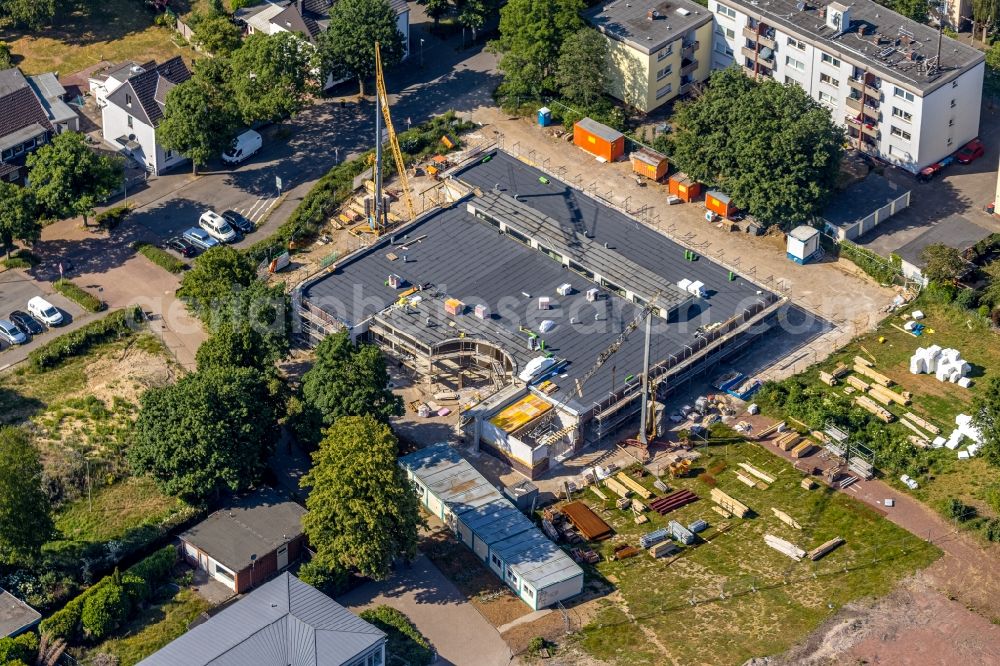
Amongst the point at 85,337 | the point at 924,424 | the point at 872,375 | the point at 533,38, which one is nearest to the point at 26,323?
the point at 85,337

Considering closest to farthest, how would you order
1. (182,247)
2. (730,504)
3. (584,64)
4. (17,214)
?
(730,504)
(17,214)
(182,247)
(584,64)

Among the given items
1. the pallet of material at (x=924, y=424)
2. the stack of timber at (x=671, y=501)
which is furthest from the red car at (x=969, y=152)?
the stack of timber at (x=671, y=501)

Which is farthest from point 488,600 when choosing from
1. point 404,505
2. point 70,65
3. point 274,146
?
point 70,65

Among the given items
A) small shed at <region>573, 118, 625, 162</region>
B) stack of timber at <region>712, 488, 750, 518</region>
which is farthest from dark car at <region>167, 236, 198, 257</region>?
stack of timber at <region>712, 488, 750, 518</region>

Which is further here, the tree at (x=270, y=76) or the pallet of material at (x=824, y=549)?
the tree at (x=270, y=76)

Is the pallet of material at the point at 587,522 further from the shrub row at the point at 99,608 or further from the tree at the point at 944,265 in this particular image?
the tree at the point at 944,265

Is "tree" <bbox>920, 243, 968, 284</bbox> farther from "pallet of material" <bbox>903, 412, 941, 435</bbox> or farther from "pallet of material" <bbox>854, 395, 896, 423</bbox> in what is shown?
"pallet of material" <bbox>903, 412, 941, 435</bbox>

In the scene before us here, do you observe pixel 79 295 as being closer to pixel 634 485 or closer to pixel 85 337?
pixel 85 337
